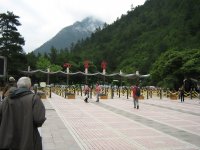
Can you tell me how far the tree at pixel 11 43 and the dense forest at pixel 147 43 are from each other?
6880 mm

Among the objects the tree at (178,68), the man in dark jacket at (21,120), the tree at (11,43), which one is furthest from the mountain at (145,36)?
the man in dark jacket at (21,120)

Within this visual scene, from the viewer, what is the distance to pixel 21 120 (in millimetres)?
5031

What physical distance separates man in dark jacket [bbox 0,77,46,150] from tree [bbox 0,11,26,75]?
46.6m

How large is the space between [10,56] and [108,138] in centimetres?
4247

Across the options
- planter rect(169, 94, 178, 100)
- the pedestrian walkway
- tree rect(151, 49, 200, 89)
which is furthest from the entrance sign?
tree rect(151, 49, 200, 89)

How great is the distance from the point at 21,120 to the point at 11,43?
48.7m

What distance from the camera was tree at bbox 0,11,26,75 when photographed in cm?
5134

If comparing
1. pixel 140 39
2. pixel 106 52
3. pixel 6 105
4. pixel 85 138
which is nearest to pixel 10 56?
pixel 85 138

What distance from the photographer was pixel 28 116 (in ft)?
16.3

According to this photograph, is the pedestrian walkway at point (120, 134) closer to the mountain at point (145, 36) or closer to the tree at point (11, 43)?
the tree at point (11, 43)

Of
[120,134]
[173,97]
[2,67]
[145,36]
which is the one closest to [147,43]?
[145,36]

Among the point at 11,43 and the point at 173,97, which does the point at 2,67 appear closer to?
the point at 173,97

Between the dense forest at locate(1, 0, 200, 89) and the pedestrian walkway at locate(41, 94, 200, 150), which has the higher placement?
the dense forest at locate(1, 0, 200, 89)

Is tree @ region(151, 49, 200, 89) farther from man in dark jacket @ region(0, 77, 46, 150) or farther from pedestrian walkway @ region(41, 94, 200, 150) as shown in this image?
man in dark jacket @ region(0, 77, 46, 150)
